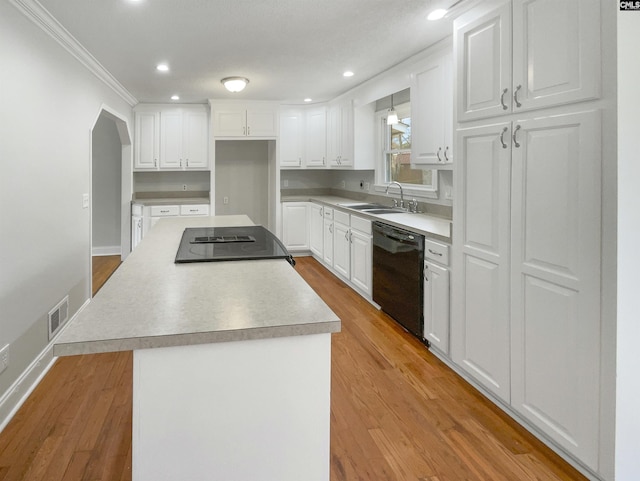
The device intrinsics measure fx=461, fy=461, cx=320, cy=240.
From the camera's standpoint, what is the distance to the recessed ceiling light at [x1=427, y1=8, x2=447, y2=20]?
295 cm

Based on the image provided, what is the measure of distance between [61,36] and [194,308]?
2.88 m

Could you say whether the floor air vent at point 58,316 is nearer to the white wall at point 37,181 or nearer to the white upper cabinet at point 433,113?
the white wall at point 37,181

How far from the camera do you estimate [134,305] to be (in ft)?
4.91

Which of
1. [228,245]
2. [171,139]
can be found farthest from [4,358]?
[171,139]

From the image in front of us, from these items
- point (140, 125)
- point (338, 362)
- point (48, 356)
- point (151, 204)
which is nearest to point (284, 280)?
point (338, 362)

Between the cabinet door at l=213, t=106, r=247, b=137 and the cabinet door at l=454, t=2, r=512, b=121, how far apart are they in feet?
13.5

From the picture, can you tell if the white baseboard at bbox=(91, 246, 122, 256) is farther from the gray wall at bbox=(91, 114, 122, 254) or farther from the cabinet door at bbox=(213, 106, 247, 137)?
the cabinet door at bbox=(213, 106, 247, 137)

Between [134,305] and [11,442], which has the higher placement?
[134,305]

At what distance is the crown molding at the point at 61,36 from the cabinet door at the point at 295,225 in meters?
2.78

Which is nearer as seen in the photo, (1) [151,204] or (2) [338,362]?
(2) [338,362]

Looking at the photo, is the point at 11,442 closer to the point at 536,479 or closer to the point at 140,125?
the point at 536,479

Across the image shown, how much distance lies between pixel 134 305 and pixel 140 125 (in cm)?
572

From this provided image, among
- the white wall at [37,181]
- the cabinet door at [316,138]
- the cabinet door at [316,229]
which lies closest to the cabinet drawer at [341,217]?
the cabinet door at [316,229]

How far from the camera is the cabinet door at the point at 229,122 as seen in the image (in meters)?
6.36
